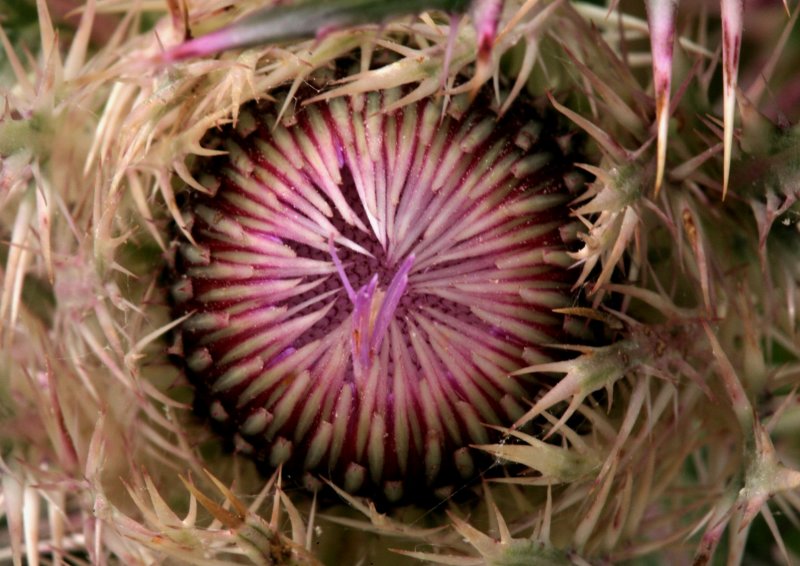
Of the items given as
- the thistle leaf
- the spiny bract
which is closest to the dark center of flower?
the spiny bract

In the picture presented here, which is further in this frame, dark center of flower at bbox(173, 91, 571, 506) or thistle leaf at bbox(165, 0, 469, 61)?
dark center of flower at bbox(173, 91, 571, 506)

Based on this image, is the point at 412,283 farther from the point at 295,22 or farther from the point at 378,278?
the point at 295,22

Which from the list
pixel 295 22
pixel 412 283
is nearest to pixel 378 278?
pixel 412 283

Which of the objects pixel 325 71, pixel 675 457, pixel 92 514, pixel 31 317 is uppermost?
pixel 325 71

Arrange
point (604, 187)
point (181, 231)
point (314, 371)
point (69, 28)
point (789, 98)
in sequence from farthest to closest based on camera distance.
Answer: point (69, 28), point (789, 98), point (181, 231), point (314, 371), point (604, 187)

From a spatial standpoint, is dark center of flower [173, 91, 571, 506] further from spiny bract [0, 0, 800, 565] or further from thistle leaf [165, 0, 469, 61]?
thistle leaf [165, 0, 469, 61]

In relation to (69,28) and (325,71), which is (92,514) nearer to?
(325,71)

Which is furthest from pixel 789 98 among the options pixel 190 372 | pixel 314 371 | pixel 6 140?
pixel 6 140
